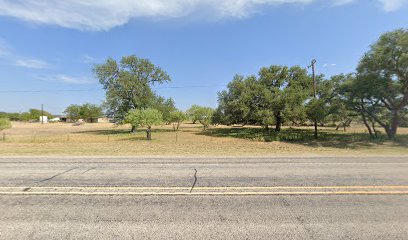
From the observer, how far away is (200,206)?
4855 mm

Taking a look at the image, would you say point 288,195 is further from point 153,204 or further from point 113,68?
point 113,68

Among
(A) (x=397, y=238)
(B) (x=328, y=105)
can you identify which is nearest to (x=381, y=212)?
(A) (x=397, y=238)

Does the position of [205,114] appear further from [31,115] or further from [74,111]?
[31,115]

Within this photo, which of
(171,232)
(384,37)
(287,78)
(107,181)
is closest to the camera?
(171,232)

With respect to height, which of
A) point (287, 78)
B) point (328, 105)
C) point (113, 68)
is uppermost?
point (113, 68)

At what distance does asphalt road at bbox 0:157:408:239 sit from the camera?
3.78 metres

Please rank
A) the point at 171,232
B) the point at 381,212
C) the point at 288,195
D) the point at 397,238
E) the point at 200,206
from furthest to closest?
the point at 288,195 → the point at 200,206 → the point at 381,212 → the point at 171,232 → the point at 397,238

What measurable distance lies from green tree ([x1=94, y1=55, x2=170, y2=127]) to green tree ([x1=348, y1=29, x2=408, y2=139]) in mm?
31025

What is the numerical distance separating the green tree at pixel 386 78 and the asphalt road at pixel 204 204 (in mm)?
16079

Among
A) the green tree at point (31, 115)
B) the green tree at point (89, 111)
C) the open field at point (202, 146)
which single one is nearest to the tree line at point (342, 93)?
the open field at point (202, 146)

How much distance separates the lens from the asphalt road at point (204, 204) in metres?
3.78

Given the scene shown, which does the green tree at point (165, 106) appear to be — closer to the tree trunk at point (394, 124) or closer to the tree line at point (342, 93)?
the tree line at point (342, 93)

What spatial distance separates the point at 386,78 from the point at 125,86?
114 ft

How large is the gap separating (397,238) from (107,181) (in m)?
6.70
